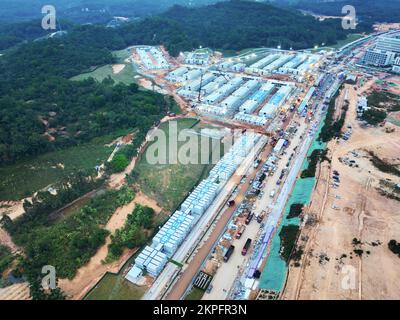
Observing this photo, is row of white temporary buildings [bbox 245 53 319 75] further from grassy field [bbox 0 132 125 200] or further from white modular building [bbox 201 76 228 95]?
grassy field [bbox 0 132 125 200]

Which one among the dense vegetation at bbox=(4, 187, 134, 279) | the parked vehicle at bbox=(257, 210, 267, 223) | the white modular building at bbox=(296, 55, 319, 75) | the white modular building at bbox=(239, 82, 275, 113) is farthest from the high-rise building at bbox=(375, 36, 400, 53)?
the dense vegetation at bbox=(4, 187, 134, 279)

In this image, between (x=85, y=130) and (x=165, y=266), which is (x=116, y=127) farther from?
(x=165, y=266)

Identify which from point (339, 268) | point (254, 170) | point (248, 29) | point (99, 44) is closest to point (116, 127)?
point (254, 170)

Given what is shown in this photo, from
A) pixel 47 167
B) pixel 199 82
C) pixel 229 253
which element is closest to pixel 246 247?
pixel 229 253

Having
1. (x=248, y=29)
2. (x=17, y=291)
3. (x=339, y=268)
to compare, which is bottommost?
(x=17, y=291)

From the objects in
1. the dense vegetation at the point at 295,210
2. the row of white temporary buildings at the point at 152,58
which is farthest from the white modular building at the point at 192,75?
the dense vegetation at the point at 295,210

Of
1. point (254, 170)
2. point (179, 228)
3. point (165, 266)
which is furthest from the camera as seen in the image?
point (254, 170)

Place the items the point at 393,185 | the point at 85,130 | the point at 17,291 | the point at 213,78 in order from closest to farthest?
the point at 17,291 → the point at 393,185 → the point at 85,130 → the point at 213,78

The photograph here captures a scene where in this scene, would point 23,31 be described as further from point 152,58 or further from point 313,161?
point 313,161
